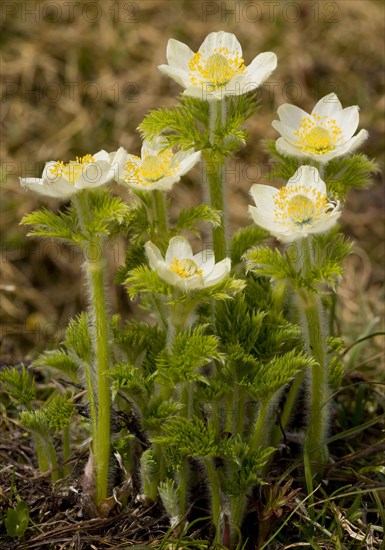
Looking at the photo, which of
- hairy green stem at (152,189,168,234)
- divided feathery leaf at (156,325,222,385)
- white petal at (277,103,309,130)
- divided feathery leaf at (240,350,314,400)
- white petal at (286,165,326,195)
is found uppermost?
white petal at (277,103,309,130)

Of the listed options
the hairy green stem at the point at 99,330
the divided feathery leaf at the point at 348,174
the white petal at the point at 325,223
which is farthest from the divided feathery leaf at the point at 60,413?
the divided feathery leaf at the point at 348,174

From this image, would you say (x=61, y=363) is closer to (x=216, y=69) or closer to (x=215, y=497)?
(x=215, y=497)

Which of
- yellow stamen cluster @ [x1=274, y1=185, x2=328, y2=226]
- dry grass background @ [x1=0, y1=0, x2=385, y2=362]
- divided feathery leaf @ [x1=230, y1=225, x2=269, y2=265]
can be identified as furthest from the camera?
dry grass background @ [x1=0, y1=0, x2=385, y2=362]

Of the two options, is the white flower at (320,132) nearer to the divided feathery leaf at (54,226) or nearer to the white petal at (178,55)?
the white petal at (178,55)

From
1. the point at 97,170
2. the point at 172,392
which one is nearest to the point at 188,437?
the point at 172,392

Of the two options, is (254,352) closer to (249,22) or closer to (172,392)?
(172,392)

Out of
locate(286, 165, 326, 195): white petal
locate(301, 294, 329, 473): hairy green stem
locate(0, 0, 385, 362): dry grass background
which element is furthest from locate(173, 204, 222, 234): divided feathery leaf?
locate(0, 0, 385, 362): dry grass background

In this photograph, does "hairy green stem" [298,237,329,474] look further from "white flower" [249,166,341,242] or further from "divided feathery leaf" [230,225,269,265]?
"divided feathery leaf" [230,225,269,265]
